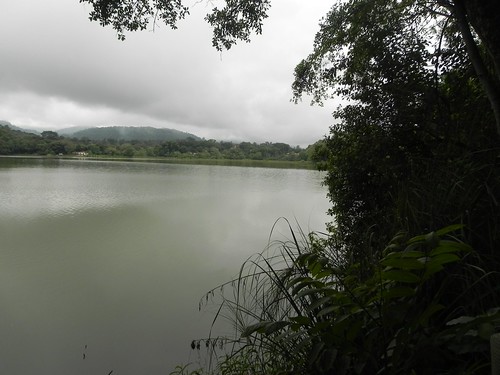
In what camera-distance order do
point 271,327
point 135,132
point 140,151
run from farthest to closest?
point 135,132, point 140,151, point 271,327

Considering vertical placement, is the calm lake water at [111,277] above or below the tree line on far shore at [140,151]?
below

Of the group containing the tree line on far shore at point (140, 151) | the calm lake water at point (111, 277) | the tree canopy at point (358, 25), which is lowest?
the calm lake water at point (111, 277)

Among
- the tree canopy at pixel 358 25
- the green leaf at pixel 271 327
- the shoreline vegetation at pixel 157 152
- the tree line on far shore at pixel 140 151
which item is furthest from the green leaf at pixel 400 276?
the tree line on far shore at pixel 140 151

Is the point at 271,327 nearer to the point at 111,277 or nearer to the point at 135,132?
the point at 111,277

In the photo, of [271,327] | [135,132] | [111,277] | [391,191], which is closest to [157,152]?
[111,277]

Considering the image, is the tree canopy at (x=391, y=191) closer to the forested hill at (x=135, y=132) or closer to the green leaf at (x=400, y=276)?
the green leaf at (x=400, y=276)

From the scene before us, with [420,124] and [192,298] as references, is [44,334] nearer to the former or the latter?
[192,298]

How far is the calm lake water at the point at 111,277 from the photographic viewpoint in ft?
7.93

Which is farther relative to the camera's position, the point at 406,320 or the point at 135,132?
the point at 135,132

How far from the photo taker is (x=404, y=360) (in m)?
0.83

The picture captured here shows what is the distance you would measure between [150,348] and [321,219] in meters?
5.73

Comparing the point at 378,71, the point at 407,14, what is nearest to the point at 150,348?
the point at 378,71

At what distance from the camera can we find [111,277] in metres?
3.79

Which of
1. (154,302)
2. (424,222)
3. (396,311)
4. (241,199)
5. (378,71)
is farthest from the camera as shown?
(241,199)
